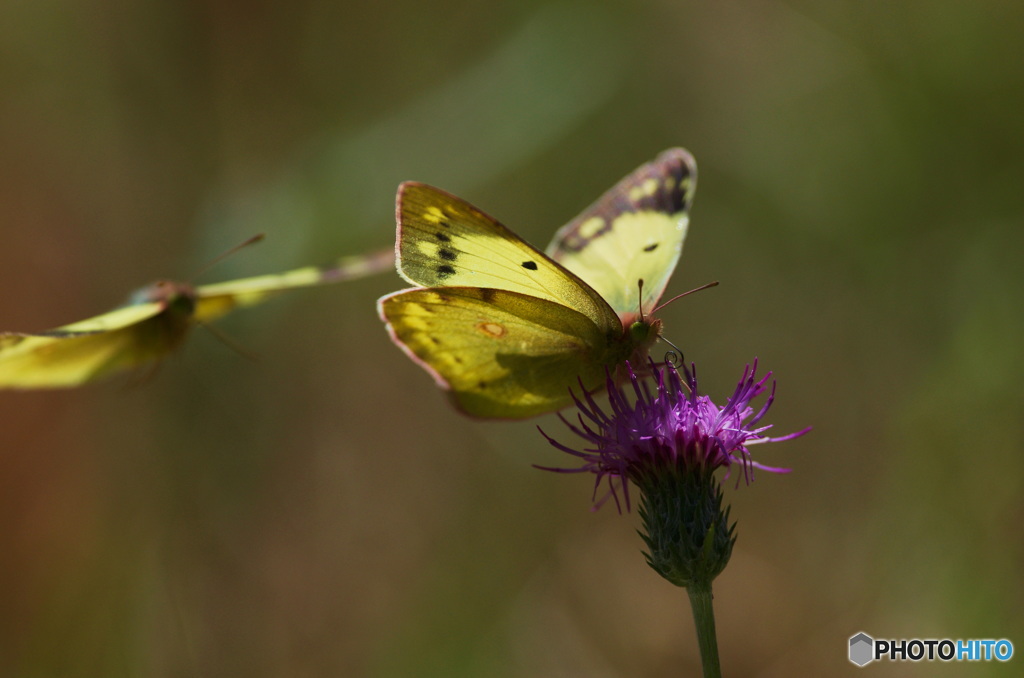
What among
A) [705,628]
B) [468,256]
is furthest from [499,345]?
[705,628]

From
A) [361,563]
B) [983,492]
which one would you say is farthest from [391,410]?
[983,492]

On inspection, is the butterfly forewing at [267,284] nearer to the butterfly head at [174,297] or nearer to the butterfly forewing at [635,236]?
the butterfly head at [174,297]

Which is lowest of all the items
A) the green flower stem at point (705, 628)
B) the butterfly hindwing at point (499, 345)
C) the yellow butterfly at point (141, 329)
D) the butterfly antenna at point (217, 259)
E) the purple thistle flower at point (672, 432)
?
the green flower stem at point (705, 628)

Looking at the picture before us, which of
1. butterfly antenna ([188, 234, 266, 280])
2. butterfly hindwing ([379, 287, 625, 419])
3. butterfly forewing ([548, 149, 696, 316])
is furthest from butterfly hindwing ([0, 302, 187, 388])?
butterfly forewing ([548, 149, 696, 316])

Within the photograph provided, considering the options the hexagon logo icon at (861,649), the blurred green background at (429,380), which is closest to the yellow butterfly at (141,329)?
the blurred green background at (429,380)

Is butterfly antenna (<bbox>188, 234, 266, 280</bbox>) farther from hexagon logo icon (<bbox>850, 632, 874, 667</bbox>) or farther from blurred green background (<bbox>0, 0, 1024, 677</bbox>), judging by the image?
hexagon logo icon (<bbox>850, 632, 874, 667</bbox>)

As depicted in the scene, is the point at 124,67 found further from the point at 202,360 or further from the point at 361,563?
the point at 361,563

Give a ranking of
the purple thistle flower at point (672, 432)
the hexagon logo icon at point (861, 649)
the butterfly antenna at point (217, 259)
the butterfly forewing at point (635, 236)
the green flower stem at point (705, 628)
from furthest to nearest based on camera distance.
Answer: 1. the hexagon logo icon at point (861, 649)
2. the butterfly antenna at point (217, 259)
3. the butterfly forewing at point (635, 236)
4. the purple thistle flower at point (672, 432)
5. the green flower stem at point (705, 628)
